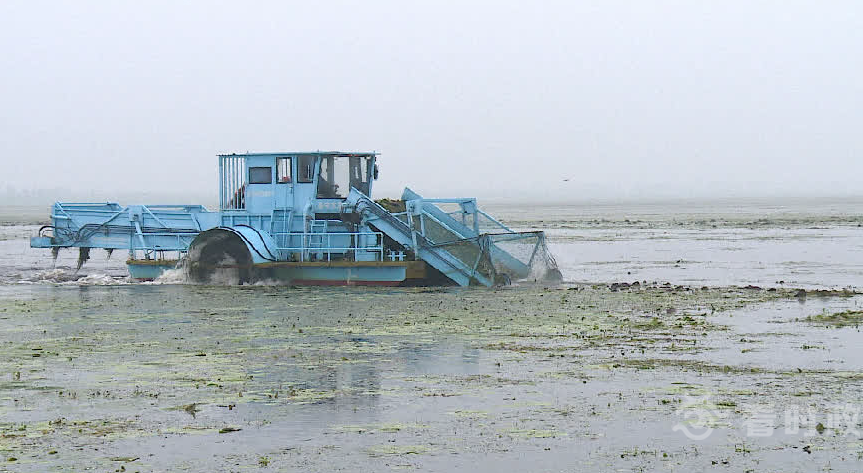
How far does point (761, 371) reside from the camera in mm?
15125

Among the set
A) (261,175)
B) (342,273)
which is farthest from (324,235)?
(261,175)

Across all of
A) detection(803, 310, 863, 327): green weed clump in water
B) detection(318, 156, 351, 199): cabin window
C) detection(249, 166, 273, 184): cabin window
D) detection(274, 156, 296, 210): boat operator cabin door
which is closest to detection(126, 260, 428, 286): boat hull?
detection(274, 156, 296, 210): boat operator cabin door

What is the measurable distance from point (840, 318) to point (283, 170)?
15.0m

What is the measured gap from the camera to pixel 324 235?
29.7 m

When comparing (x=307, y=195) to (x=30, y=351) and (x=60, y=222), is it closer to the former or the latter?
(x=60, y=222)

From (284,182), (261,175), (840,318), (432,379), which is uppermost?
(261,175)

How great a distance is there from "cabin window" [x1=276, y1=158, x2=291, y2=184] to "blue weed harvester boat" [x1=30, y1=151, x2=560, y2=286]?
26 mm

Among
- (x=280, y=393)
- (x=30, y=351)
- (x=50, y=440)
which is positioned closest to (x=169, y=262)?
(x=30, y=351)

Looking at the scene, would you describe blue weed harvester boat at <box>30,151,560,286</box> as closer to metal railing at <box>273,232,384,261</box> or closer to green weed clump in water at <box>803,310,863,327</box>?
metal railing at <box>273,232,384,261</box>

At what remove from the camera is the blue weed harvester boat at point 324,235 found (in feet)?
93.7

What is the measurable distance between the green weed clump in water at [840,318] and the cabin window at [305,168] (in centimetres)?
1368

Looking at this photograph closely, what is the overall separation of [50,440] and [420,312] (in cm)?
1186
